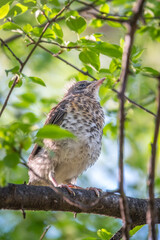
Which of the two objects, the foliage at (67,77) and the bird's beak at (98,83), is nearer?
the foliage at (67,77)

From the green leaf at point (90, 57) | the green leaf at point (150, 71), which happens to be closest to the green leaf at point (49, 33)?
the green leaf at point (90, 57)

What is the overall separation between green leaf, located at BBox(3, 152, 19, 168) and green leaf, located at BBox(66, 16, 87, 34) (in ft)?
5.01

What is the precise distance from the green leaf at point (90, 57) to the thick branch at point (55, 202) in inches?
47.4

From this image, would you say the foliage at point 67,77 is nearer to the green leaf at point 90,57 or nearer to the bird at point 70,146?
the green leaf at point 90,57

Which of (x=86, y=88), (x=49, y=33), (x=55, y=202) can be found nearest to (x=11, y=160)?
(x=55, y=202)

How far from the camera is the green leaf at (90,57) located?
3.72 m

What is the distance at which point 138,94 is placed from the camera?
592 centimetres

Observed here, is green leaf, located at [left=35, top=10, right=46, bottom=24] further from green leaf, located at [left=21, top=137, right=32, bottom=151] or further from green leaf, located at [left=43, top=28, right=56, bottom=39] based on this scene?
green leaf, located at [left=21, top=137, right=32, bottom=151]

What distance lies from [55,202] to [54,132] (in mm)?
1560

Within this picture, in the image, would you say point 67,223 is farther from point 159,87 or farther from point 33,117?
point 159,87

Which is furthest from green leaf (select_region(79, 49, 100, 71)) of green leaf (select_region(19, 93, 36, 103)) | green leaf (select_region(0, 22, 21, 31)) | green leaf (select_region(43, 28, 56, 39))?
green leaf (select_region(19, 93, 36, 103))

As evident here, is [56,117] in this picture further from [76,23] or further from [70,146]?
[76,23]

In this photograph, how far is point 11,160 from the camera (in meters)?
2.62

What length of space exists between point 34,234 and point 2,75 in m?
2.95
